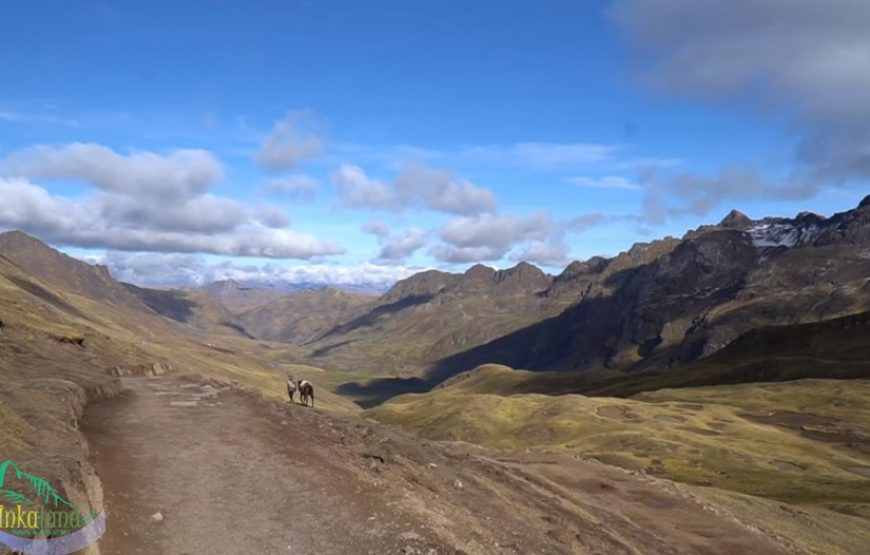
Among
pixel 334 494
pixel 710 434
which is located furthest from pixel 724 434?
pixel 334 494

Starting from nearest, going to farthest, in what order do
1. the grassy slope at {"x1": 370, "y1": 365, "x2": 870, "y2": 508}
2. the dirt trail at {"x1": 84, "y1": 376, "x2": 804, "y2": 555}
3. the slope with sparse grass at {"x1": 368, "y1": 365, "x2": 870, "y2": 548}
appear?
the dirt trail at {"x1": 84, "y1": 376, "x2": 804, "y2": 555}, the slope with sparse grass at {"x1": 368, "y1": 365, "x2": 870, "y2": 548}, the grassy slope at {"x1": 370, "y1": 365, "x2": 870, "y2": 508}

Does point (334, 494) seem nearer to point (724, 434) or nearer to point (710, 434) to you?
point (710, 434)

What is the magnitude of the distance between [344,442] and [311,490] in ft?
35.8

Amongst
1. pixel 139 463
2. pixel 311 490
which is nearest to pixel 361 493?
pixel 311 490

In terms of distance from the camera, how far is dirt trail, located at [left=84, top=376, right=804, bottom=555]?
76.5 feet

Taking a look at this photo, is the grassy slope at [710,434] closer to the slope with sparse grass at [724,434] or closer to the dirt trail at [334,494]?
the slope with sparse grass at [724,434]

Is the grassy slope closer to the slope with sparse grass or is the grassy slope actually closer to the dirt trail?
the slope with sparse grass

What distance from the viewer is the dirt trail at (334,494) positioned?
23.3m

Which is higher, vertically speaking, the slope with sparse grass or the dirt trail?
the dirt trail

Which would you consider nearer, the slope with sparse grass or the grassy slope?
the slope with sparse grass

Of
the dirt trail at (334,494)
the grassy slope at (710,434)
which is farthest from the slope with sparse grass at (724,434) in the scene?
the dirt trail at (334,494)

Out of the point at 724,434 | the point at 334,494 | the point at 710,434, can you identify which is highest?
the point at 334,494

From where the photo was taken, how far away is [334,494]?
2758 centimetres

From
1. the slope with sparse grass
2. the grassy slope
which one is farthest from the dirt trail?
the grassy slope
